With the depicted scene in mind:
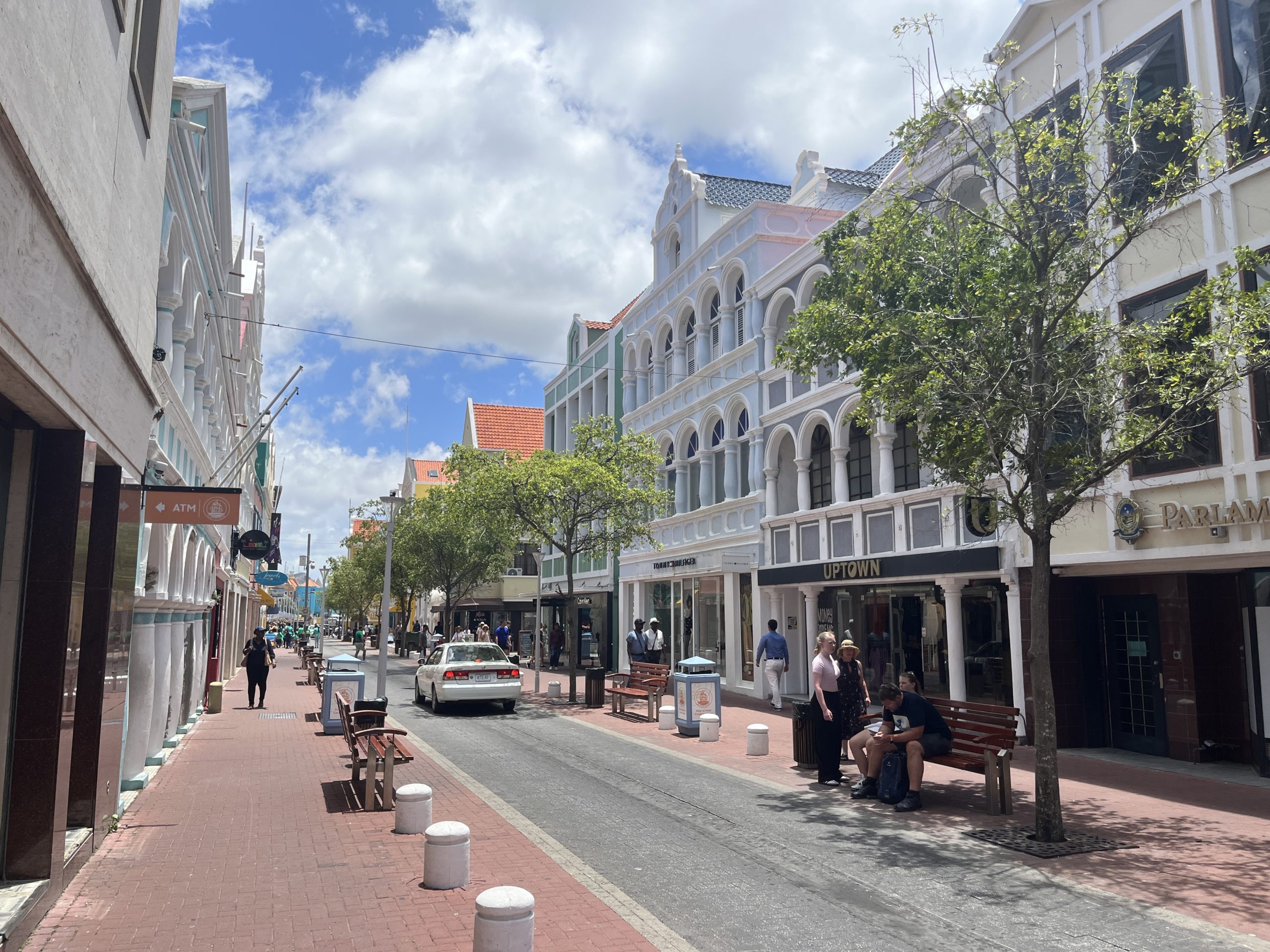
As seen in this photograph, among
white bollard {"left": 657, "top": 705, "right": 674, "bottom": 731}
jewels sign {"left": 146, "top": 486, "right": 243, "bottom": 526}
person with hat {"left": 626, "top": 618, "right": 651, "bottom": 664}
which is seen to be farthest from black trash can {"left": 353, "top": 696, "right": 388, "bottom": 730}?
person with hat {"left": 626, "top": 618, "right": 651, "bottom": 664}

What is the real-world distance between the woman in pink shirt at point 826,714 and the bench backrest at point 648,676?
23.7 ft

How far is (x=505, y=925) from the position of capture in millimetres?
5242

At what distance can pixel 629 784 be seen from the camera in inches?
454

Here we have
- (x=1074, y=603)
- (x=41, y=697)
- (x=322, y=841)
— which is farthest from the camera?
(x=1074, y=603)

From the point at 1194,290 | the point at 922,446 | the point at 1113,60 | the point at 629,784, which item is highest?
the point at 1113,60

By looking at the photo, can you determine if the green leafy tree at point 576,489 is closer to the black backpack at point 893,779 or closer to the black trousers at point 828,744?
the black trousers at point 828,744

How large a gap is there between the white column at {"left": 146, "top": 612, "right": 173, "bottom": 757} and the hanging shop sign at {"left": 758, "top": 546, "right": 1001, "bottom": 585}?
39.1 ft

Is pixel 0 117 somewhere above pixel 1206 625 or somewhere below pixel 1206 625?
above

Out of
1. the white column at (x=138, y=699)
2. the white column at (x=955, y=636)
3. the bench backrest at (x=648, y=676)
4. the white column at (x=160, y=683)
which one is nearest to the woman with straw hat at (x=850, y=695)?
the white column at (x=955, y=636)

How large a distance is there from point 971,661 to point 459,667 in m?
9.87

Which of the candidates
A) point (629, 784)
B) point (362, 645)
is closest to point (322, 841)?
point (629, 784)

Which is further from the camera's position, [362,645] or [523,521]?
[362,645]

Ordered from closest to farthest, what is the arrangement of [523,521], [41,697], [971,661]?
[41,697]
[971,661]
[523,521]

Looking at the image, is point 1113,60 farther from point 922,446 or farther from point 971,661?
point 971,661
